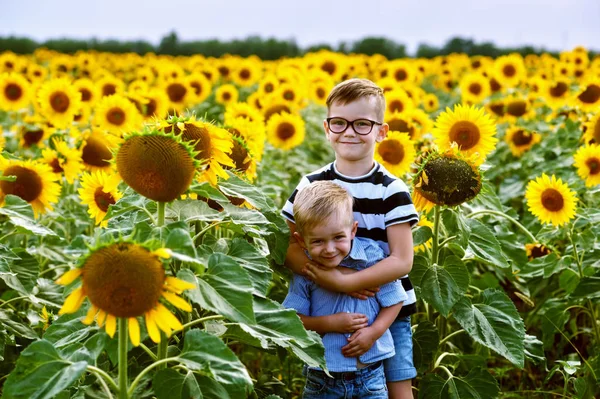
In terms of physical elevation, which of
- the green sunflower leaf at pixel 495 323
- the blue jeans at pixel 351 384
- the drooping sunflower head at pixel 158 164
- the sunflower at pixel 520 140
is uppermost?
the drooping sunflower head at pixel 158 164

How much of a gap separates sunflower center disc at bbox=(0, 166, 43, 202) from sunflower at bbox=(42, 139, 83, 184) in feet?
2.45

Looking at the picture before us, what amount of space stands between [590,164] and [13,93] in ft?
14.5

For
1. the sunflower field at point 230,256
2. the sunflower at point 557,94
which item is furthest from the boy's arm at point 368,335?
the sunflower at point 557,94

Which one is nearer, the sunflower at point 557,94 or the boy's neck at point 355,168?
the boy's neck at point 355,168

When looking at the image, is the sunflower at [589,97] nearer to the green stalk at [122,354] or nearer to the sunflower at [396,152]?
the sunflower at [396,152]

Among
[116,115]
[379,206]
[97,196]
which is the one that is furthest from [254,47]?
[379,206]

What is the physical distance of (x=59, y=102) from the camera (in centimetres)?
571

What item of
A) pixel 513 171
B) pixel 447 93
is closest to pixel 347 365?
pixel 513 171

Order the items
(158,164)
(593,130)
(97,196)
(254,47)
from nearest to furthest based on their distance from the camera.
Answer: (158,164), (97,196), (593,130), (254,47)

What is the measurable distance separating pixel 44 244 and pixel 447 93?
8.22 m

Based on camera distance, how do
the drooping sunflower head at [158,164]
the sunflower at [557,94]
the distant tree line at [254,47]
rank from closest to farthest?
the drooping sunflower head at [158,164]
the sunflower at [557,94]
the distant tree line at [254,47]

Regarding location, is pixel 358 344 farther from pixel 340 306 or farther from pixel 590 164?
pixel 590 164

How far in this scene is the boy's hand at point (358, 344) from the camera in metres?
2.70

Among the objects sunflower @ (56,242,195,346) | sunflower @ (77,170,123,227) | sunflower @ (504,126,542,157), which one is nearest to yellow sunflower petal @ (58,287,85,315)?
sunflower @ (56,242,195,346)
